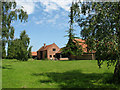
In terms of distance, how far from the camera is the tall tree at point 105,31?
7130 mm

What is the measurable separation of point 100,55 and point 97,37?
113 centimetres

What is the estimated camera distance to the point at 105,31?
756 centimetres

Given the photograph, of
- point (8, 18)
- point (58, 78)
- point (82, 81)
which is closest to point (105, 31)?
point (82, 81)

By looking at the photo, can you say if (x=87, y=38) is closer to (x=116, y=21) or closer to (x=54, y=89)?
(x=116, y=21)

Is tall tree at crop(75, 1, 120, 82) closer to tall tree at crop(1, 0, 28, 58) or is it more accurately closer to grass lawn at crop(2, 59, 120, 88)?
grass lawn at crop(2, 59, 120, 88)

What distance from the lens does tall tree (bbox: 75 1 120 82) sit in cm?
713

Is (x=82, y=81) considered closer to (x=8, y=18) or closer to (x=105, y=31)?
(x=105, y=31)

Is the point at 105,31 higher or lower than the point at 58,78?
higher

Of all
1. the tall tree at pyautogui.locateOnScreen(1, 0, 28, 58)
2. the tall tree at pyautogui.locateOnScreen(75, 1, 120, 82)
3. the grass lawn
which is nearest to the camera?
the tall tree at pyautogui.locateOnScreen(75, 1, 120, 82)

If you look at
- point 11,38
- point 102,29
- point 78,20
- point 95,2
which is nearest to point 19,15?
point 11,38

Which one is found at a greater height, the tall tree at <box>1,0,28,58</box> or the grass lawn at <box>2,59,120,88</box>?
the tall tree at <box>1,0,28,58</box>

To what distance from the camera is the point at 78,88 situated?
756cm

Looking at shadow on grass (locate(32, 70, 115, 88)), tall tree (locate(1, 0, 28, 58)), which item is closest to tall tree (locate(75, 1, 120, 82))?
shadow on grass (locate(32, 70, 115, 88))

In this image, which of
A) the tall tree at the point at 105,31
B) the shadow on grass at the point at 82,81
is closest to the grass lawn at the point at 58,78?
the shadow on grass at the point at 82,81
